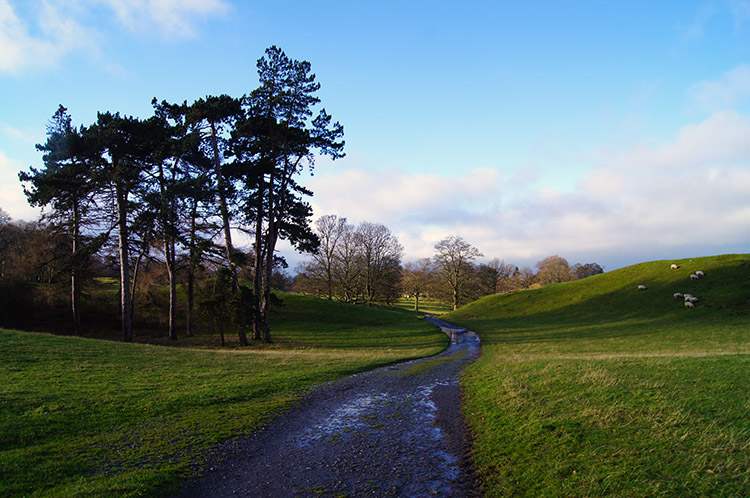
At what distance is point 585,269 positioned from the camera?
118 meters

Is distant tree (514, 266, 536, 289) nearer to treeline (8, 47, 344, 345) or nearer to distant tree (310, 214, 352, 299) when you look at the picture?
distant tree (310, 214, 352, 299)

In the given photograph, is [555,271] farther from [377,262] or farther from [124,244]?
[124,244]

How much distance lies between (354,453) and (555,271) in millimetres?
109080

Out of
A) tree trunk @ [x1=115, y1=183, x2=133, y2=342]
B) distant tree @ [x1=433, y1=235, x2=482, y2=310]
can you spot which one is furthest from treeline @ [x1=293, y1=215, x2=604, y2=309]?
tree trunk @ [x1=115, y1=183, x2=133, y2=342]

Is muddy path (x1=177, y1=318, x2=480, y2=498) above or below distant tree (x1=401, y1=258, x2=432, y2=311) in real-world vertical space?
below

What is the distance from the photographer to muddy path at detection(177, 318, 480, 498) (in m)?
6.61

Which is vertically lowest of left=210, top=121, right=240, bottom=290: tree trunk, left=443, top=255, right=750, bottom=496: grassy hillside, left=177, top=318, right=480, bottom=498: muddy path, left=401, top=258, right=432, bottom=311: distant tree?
left=177, top=318, right=480, bottom=498: muddy path

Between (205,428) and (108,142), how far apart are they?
27831 millimetres

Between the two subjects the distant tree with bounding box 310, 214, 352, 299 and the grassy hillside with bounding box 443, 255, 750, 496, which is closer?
the grassy hillside with bounding box 443, 255, 750, 496

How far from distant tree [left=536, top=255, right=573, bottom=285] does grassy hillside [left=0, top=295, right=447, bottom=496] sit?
93104 mm

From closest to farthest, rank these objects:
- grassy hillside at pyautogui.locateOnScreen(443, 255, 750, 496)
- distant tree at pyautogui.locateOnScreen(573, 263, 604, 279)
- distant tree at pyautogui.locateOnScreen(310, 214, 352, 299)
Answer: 1. grassy hillside at pyautogui.locateOnScreen(443, 255, 750, 496)
2. distant tree at pyautogui.locateOnScreen(310, 214, 352, 299)
3. distant tree at pyautogui.locateOnScreen(573, 263, 604, 279)

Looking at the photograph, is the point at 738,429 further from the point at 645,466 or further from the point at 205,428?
the point at 205,428

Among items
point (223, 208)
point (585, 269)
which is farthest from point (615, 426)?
point (585, 269)

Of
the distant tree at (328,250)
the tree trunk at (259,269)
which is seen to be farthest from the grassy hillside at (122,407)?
the distant tree at (328,250)
